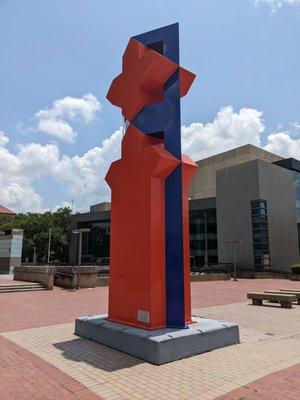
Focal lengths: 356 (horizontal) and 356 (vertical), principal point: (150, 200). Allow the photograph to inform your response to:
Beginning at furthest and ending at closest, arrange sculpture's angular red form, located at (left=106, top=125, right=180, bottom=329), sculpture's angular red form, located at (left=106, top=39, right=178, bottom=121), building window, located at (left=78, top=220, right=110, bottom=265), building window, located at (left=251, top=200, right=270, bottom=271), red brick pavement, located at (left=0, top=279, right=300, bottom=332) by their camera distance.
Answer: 1. building window, located at (left=78, top=220, right=110, bottom=265)
2. building window, located at (left=251, top=200, right=270, bottom=271)
3. red brick pavement, located at (left=0, top=279, right=300, bottom=332)
4. sculpture's angular red form, located at (left=106, top=39, right=178, bottom=121)
5. sculpture's angular red form, located at (left=106, top=125, right=180, bottom=329)

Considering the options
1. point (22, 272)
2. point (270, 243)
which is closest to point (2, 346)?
point (22, 272)

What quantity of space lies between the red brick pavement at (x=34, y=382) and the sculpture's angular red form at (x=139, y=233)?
231cm

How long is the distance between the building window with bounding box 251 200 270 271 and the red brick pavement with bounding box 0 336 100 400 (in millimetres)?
38379

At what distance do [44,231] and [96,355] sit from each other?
7030 cm

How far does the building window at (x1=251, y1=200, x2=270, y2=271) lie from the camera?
4194 cm

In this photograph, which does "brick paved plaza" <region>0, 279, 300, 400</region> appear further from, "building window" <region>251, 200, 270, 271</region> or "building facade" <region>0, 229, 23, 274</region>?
"building window" <region>251, 200, 270, 271</region>

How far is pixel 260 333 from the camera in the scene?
31.5 feet

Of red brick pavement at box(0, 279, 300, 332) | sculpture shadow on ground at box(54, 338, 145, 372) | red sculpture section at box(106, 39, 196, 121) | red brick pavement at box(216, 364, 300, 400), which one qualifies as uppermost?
red sculpture section at box(106, 39, 196, 121)

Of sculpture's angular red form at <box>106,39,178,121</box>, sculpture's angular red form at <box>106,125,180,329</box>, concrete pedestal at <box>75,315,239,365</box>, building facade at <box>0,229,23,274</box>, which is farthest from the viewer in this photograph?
building facade at <box>0,229,23,274</box>

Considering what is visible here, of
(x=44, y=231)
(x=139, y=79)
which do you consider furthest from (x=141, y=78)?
(x=44, y=231)

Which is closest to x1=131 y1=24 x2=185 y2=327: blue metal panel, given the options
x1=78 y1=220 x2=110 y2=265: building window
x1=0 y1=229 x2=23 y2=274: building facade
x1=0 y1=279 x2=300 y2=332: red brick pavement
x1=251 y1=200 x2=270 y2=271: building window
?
x1=0 y1=279 x2=300 y2=332: red brick pavement

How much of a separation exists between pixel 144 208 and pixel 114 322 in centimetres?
284

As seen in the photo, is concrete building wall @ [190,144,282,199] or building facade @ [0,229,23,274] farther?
concrete building wall @ [190,144,282,199]

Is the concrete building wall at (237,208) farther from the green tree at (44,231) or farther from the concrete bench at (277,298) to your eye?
the green tree at (44,231)
